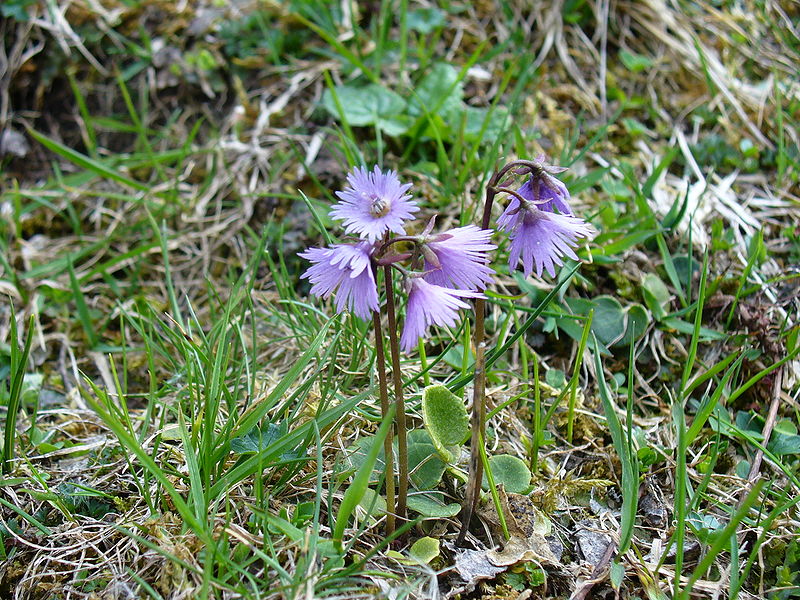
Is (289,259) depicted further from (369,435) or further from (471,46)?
(471,46)

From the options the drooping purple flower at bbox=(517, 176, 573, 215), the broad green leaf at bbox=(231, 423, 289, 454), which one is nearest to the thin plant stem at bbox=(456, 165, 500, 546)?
the drooping purple flower at bbox=(517, 176, 573, 215)

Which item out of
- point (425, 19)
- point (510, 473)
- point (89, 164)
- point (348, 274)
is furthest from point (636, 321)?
point (89, 164)

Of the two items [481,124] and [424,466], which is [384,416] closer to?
[424,466]

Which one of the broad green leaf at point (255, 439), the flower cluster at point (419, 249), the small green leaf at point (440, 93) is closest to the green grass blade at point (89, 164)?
the small green leaf at point (440, 93)

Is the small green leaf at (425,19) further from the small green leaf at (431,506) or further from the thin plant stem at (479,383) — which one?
the small green leaf at (431,506)

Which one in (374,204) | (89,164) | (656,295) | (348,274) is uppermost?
(374,204)

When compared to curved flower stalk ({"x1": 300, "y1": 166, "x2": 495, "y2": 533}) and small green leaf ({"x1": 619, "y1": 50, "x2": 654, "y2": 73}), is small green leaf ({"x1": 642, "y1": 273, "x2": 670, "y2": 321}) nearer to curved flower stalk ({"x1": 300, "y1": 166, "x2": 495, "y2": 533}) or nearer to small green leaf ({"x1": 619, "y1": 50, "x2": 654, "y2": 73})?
curved flower stalk ({"x1": 300, "y1": 166, "x2": 495, "y2": 533})

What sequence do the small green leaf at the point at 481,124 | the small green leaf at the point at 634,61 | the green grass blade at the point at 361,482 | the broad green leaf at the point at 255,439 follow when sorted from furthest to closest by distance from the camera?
1. the small green leaf at the point at 634,61
2. the small green leaf at the point at 481,124
3. the broad green leaf at the point at 255,439
4. the green grass blade at the point at 361,482
